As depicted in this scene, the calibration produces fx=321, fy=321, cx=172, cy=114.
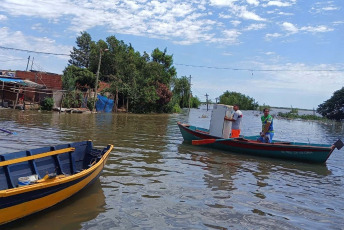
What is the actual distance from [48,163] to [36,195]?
179 centimetres

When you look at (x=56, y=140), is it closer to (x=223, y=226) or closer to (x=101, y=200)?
(x=101, y=200)

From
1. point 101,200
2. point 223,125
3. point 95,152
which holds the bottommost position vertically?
point 101,200

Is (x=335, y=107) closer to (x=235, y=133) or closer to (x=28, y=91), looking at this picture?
(x=28, y=91)

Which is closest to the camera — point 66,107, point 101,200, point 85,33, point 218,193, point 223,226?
point 223,226

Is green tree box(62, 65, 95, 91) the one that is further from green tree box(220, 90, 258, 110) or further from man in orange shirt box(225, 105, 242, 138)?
green tree box(220, 90, 258, 110)

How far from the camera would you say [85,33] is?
191 feet

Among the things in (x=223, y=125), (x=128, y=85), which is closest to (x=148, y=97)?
(x=128, y=85)

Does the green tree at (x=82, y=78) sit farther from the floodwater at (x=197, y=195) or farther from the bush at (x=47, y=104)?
the floodwater at (x=197, y=195)

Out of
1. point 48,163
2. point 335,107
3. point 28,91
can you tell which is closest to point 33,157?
point 48,163

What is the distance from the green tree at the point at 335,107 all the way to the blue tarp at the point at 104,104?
47.9m

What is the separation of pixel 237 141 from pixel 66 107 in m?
22.2

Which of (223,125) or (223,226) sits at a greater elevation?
(223,125)

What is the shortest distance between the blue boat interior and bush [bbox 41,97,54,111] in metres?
23.1

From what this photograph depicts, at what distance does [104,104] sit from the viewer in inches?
1394
